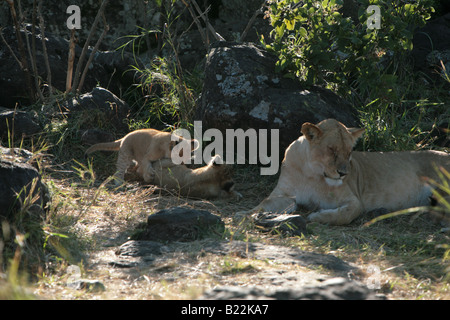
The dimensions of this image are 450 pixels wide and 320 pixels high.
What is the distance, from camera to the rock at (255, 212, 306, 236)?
489 cm

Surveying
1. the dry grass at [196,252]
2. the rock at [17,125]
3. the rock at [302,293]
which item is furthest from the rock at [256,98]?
the rock at [302,293]

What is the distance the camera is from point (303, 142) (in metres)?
5.71

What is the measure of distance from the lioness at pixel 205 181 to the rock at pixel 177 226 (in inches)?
55.1

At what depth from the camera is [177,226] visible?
15.0 feet

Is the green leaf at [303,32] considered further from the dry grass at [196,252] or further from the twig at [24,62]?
the twig at [24,62]

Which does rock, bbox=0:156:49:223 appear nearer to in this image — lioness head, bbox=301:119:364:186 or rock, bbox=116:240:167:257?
rock, bbox=116:240:167:257

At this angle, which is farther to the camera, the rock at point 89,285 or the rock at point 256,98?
the rock at point 256,98

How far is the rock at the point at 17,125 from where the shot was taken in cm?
697

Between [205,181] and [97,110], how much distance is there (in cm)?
216

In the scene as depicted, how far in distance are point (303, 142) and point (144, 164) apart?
5.85 ft
